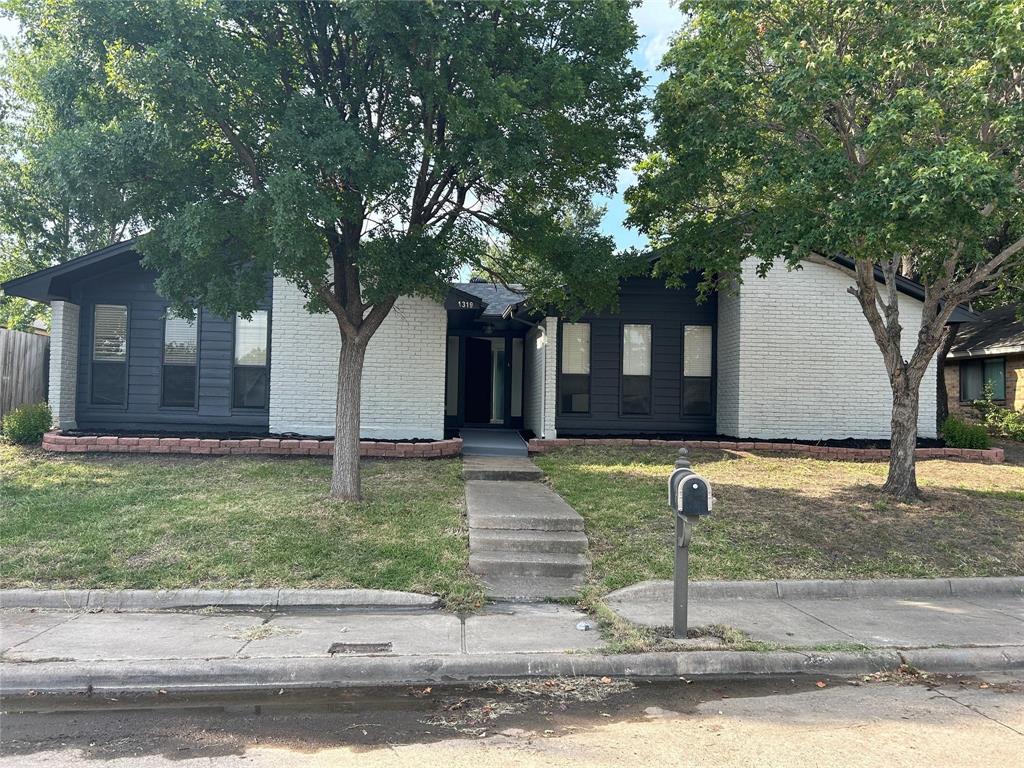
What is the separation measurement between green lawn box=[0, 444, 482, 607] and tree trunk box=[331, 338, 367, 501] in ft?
0.86

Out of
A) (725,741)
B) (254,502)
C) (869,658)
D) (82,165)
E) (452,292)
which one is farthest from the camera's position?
(452,292)

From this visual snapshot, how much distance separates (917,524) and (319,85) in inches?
335

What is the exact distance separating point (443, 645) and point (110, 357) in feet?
35.4

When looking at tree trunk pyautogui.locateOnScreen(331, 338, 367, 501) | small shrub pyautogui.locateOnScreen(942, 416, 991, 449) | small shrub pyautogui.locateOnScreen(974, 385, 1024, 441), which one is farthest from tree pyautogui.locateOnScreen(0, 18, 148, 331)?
small shrub pyautogui.locateOnScreen(974, 385, 1024, 441)

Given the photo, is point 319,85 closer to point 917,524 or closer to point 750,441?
point 917,524

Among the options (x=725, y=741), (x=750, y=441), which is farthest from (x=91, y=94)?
(x=750, y=441)

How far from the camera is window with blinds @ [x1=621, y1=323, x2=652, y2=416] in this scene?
15.0 meters

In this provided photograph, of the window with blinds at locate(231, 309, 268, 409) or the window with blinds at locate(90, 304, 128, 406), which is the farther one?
the window with blinds at locate(231, 309, 268, 409)

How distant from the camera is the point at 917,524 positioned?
843 centimetres

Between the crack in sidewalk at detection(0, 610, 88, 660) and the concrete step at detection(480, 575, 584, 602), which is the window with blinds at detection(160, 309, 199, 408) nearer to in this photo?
the crack in sidewalk at detection(0, 610, 88, 660)

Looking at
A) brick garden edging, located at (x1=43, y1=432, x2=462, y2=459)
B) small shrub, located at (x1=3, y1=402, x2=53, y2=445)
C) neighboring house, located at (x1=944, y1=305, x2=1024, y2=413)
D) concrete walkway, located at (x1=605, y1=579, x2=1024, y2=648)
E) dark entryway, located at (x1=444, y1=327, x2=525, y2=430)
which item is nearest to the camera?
concrete walkway, located at (x1=605, y1=579, x2=1024, y2=648)

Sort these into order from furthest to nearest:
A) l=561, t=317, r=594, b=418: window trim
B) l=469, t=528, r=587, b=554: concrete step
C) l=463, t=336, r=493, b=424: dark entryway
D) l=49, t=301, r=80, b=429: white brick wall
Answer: l=463, t=336, r=493, b=424: dark entryway → l=561, t=317, r=594, b=418: window trim → l=49, t=301, r=80, b=429: white brick wall → l=469, t=528, r=587, b=554: concrete step

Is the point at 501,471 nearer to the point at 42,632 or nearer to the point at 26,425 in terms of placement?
the point at 42,632

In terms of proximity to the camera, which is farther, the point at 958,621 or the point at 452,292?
the point at 452,292
